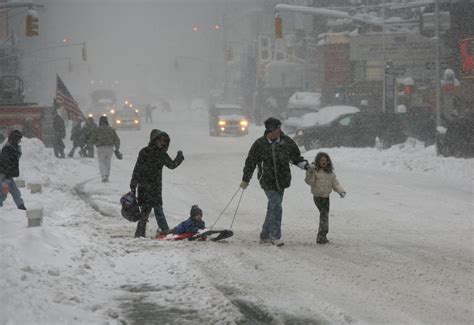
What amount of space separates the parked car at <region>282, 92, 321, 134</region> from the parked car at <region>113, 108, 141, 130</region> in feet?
49.8

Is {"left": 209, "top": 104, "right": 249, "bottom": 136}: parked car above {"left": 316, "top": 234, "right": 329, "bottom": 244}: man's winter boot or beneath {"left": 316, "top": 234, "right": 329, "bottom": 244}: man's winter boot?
above

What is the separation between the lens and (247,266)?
362 inches

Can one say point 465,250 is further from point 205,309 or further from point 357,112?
point 357,112

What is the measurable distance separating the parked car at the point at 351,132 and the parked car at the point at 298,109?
852 cm

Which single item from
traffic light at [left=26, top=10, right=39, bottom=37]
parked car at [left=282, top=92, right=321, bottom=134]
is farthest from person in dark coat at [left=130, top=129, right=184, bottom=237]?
parked car at [left=282, top=92, right=321, bottom=134]

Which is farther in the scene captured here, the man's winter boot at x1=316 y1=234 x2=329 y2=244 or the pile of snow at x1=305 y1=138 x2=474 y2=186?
the pile of snow at x1=305 y1=138 x2=474 y2=186

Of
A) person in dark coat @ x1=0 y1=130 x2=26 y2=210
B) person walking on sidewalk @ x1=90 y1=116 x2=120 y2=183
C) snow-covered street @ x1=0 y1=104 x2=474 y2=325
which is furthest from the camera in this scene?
person walking on sidewalk @ x1=90 y1=116 x2=120 y2=183

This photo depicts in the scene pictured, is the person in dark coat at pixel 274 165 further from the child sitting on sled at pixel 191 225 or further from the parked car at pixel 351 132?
the parked car at pixel 351 132

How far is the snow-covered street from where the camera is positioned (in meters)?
6.96

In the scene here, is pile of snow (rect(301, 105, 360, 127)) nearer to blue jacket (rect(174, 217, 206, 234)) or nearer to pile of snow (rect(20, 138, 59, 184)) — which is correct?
pile of snow (rect(20, 138, 59, 184))

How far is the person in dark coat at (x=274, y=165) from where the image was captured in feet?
35.4

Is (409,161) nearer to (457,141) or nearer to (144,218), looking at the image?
(457,141)

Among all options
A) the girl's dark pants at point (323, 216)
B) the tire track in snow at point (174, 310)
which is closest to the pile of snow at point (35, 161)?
the girl's dark pants at point (323, 216)

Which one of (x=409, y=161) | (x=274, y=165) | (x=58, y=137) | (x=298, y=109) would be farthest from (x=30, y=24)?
(x=274, y=165)
